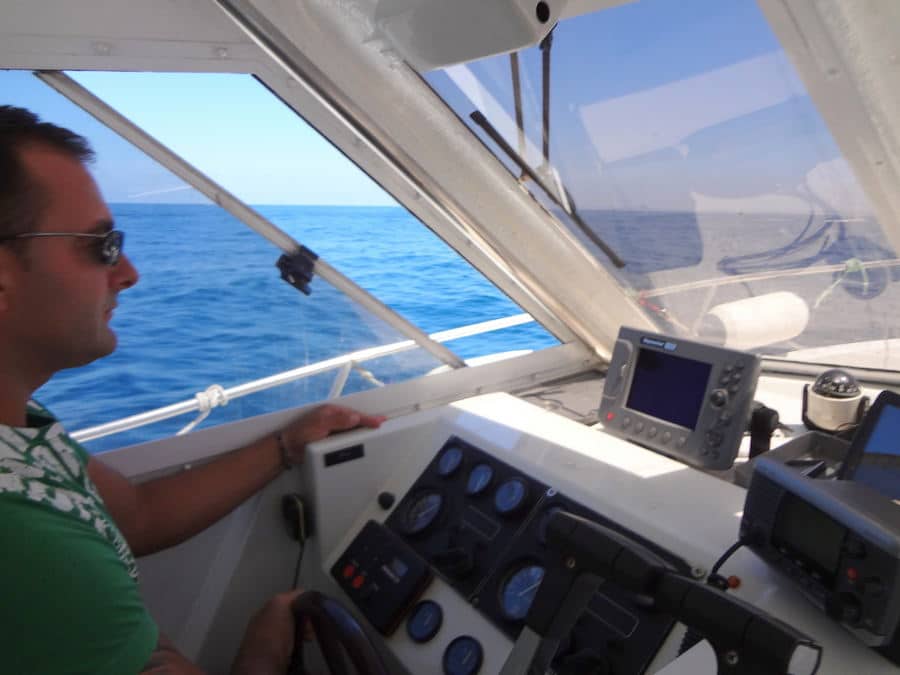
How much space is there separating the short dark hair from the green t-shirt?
33 centimetres

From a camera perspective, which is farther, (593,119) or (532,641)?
(593,119)

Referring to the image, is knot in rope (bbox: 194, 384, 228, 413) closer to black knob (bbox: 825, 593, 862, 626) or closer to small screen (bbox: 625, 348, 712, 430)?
small screen (bbox: 625, 348, 712, 430)

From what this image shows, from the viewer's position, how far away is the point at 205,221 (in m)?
1.78

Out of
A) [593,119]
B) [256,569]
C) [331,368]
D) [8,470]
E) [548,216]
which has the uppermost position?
[593,119]

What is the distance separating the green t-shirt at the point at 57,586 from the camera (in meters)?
0.88

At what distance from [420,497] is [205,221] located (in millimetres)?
900

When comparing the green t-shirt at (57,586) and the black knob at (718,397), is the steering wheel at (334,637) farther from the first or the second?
the black knob at (718,397)

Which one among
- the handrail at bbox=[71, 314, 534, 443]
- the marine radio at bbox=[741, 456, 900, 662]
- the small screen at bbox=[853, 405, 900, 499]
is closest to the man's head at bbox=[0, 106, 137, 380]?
the handrail at bbox=[71, 314, 534, 443]

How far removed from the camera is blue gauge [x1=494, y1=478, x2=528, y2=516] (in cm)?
155

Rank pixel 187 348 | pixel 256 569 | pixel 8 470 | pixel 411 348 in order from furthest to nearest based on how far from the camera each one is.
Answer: pixel 411 348 → pixel 187 348 → pixel 256 569 → pixel 8 470

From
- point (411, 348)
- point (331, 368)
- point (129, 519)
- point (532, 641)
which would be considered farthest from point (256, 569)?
point (532, 641)

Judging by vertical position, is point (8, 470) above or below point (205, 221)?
below

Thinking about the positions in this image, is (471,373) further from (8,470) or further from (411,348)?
(8,470)

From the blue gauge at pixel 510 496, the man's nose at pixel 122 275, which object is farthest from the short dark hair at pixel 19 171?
the blue gauge at pixel 510 496
